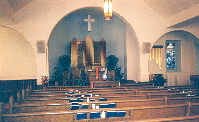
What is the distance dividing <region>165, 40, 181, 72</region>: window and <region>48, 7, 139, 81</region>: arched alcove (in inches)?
70.2

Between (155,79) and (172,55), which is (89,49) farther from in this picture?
(172,55)

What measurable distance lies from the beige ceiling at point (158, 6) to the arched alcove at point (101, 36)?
7.12ft

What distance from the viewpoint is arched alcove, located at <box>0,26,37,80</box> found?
7.59 meters

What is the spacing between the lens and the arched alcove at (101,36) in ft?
28.7

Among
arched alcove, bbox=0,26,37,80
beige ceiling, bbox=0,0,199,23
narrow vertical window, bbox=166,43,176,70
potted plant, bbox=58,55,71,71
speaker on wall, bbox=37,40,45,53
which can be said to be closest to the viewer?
beige ceiling, bbox=0,0,199,23

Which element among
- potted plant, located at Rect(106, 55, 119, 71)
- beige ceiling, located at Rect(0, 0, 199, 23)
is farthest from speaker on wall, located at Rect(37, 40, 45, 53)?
potted plant, located at Rect(106, 55, 119, 71)

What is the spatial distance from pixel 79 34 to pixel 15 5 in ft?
14.6

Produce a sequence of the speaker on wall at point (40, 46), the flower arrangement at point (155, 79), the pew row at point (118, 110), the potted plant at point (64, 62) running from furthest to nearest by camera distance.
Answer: the potted plant at point (64, 62) < the flower arrangement at point (155, 79) < the speaker on wall at point (40, 46) < the pew row at point (118, 110)

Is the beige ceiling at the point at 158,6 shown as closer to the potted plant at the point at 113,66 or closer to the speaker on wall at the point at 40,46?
the speaker on wall at the point at 40,46

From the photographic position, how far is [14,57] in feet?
25.4

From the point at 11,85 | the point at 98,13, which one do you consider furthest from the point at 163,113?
the point at 98,13

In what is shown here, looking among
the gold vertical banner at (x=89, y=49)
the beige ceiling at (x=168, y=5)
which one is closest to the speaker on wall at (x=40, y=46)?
the gold vertical banner at (x=89, y=49)

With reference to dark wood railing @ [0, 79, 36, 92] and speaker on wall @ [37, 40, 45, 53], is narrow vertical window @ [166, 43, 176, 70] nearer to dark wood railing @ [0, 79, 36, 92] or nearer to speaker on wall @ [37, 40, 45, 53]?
speaker on wall @ [37, 40, 45, 53]

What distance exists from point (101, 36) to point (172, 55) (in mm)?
4031
